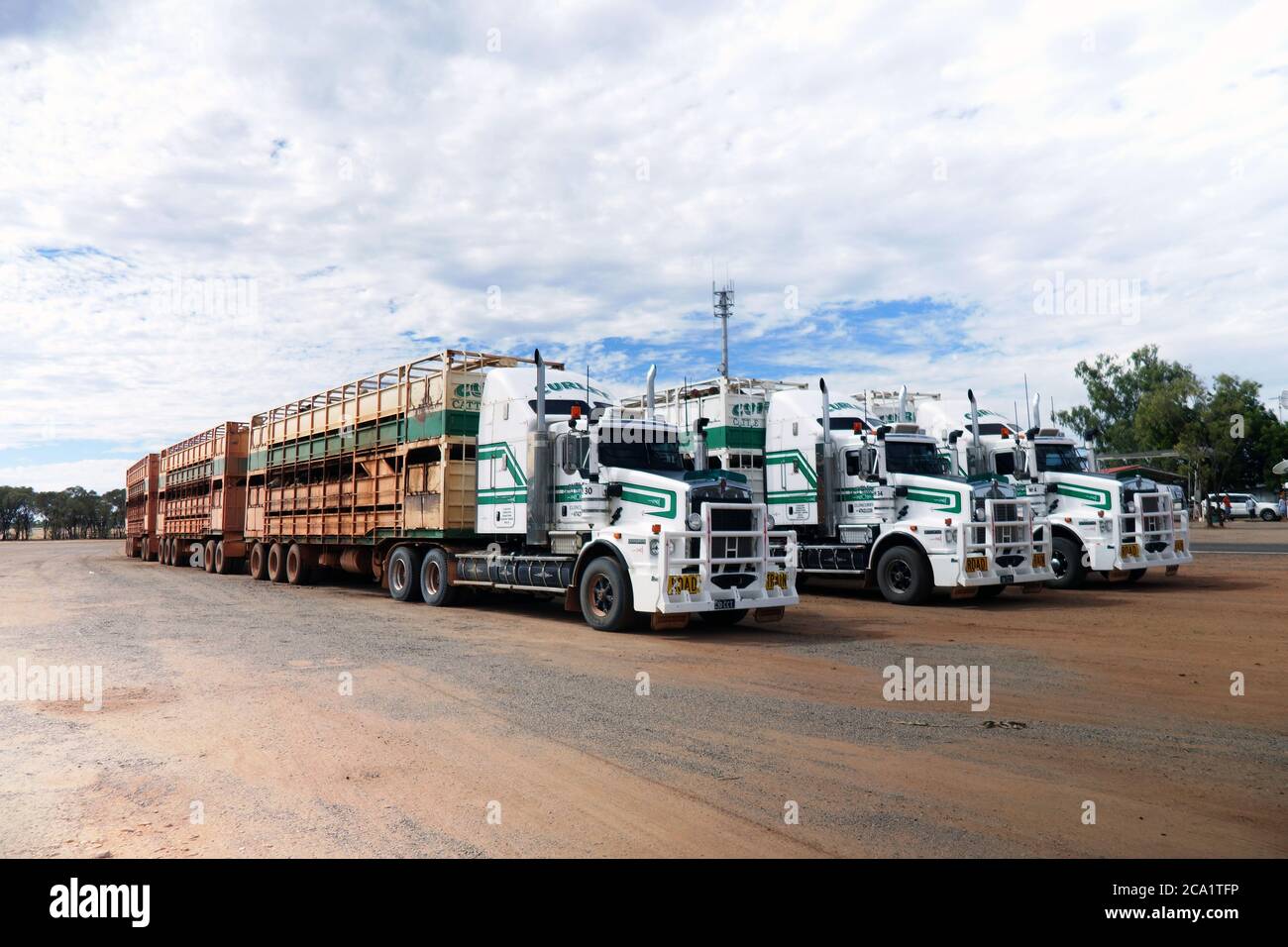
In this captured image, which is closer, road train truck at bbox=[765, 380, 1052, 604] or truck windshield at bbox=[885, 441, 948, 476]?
road train truck at bbox=[765, 380, 1052, 604]

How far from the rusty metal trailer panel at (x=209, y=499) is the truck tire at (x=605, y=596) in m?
18.1

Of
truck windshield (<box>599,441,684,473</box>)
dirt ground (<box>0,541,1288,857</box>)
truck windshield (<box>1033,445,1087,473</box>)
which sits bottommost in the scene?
dirt ground (<box>0,541,1288,857</box>)

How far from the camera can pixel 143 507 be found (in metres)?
39.6

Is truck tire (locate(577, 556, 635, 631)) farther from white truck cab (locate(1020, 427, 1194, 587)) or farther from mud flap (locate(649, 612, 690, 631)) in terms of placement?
white truck cab (locate(1020, 427, 1194, 587))

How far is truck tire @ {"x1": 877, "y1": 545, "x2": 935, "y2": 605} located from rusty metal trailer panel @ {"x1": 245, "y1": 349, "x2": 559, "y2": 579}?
25.9 feet

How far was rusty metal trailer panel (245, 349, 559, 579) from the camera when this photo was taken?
15.9 metres

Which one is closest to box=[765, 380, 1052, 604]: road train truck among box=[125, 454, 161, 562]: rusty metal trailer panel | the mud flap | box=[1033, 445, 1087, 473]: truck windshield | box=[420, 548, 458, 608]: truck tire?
box=[1033, 445, 1087, 473]: truck windshield

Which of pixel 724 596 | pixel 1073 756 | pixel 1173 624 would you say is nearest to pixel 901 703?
pixel 1073 756

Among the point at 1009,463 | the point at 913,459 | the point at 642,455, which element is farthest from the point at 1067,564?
the point at 642,455

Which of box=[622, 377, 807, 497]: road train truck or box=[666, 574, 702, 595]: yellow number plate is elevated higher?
box=[622, 377, 807, 497]: road train truck

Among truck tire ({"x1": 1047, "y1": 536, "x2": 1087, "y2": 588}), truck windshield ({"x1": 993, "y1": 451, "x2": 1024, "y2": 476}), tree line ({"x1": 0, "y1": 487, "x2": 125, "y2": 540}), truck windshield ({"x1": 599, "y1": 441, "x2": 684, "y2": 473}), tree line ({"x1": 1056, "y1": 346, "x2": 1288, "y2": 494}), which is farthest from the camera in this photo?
tree line ({"x1": 0, "y1": 487, "x2": 125, "y2": 540})

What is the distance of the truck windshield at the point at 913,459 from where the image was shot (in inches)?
659

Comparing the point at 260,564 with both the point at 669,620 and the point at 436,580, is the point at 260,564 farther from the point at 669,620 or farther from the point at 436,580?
the point at 669,620
